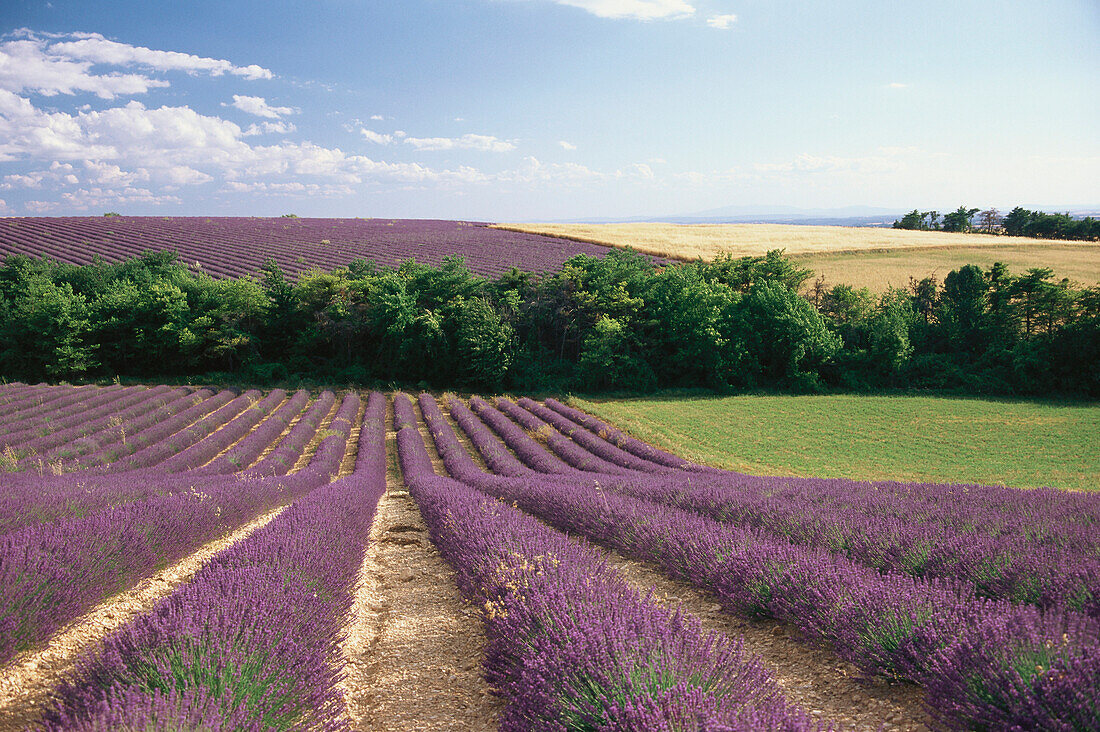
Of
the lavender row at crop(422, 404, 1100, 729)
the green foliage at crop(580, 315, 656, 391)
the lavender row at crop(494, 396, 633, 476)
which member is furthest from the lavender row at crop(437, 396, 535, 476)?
the lavender row at crop(422, 404, 1100, 729)

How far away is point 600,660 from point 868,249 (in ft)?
190

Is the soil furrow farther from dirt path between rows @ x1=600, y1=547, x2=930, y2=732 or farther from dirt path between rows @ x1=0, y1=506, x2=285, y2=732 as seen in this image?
dirt path between rows @ x1=600, y1=547, x2=930, y2=732

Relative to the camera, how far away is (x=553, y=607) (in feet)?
9.40

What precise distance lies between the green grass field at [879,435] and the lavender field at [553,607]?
956 cm

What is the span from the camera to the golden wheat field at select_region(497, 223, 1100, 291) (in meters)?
41.3

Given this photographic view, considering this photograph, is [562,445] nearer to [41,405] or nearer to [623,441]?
[623,441]

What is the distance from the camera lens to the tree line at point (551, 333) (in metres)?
27.2

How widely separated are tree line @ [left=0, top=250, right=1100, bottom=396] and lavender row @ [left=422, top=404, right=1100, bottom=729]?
23139mm

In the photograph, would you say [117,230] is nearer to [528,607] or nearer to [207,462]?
[207,462]

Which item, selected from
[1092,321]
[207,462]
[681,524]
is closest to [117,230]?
[207,462]

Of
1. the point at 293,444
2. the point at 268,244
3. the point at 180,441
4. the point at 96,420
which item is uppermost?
the point at 268,244

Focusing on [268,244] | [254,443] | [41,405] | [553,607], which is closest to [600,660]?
[553,607]

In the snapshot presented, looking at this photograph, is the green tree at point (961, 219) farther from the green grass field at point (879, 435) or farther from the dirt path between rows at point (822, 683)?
the dirt path between rows at point (822, 683)

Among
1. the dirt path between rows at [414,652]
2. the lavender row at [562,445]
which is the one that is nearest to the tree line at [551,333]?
the lavender row at [562,445]
